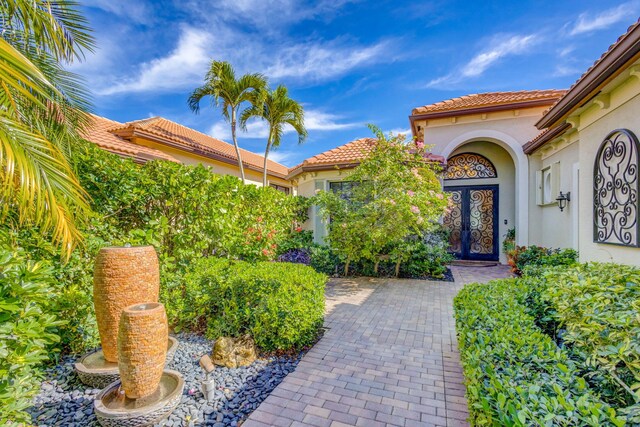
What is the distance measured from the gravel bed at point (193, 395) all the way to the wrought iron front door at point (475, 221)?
33.8 feet

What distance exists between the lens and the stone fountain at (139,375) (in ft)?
9.00

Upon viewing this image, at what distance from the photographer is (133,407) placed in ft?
9.30

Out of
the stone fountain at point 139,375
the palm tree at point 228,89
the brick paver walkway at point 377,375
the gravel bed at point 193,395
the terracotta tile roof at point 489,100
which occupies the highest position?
the palm tree at point 228,89

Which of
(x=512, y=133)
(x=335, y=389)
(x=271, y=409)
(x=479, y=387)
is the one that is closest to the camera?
(x=479, y=387)

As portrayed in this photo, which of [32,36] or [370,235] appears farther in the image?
[370,235]

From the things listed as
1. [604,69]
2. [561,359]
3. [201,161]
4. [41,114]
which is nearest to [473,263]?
[604,69]

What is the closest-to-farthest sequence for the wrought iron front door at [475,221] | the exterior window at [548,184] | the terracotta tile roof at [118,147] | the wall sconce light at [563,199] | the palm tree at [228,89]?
the wall sconce light at [563,199] < the exterior window at [548,184] < the terracotta tile roof at [118,147] < the wrought iron front door at [475,221] < the palm tree at [228,89]

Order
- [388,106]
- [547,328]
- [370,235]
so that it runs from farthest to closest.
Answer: [388,106] < [370,235] < [547,328]

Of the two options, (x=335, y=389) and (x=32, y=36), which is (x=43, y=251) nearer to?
(x=32, y=36)

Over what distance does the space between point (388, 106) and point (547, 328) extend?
10.3 meters

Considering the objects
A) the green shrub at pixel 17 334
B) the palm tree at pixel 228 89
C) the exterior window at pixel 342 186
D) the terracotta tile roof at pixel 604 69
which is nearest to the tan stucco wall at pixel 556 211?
the terracotta tile roof at pixel 604 69

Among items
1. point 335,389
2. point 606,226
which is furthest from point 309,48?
point 335,389

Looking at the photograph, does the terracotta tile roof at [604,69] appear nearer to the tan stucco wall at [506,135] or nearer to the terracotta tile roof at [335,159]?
the tan stucco wall at [506,135]

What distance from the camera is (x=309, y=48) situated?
895cm
